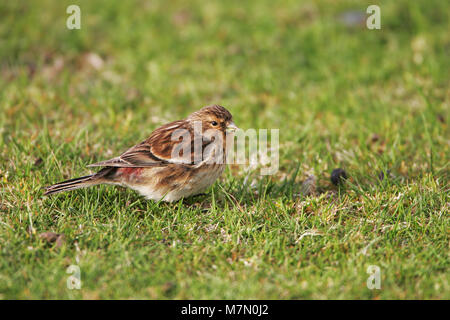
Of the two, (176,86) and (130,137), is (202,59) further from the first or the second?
(130,137)

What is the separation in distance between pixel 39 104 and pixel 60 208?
256 cm

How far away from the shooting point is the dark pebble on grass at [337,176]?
5.36 meters

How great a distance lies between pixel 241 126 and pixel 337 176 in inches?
66.1

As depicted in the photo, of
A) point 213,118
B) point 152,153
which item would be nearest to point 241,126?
point 213,118

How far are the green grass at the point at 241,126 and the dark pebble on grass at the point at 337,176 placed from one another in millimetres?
72

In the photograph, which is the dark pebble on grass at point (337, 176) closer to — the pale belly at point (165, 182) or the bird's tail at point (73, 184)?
the pale belly at point (165, 182)

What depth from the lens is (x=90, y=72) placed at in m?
7.86

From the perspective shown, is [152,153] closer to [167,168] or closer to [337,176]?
[167,168]

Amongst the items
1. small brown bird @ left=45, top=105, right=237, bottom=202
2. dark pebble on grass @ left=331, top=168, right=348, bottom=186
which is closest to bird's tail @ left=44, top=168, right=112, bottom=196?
small brown bird @ left=45, top=105, right=237, bottom=202

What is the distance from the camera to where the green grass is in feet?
12.9

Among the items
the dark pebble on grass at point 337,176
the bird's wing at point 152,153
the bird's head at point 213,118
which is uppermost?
the bird's head at point 213,118

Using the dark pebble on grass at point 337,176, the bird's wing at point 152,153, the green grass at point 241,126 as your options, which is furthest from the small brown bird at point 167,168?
the dark pebble on grass at point 337,176

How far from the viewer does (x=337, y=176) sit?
538 cm

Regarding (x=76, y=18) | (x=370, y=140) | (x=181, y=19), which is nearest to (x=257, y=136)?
(x=370, y=140)
